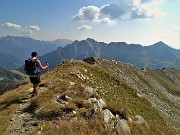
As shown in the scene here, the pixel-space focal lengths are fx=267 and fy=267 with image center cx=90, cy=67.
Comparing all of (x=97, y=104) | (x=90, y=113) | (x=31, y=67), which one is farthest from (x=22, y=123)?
(x=97, y=104)

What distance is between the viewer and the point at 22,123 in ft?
71.1

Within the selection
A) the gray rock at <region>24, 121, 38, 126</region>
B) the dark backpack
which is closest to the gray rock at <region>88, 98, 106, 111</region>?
the gray rock at <region>24, 121, 38, 126</region>

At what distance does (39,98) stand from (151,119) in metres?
24.2

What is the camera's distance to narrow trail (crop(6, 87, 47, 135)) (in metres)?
19.8

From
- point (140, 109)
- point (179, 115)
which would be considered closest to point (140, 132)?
point (140, 109)

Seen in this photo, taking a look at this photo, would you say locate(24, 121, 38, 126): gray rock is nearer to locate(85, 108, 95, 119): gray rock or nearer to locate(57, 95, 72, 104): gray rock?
locate(85, 108, 95, 119): gray rock

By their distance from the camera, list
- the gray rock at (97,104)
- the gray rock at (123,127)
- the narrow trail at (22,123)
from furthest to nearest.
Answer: the gray rock at (97,104) → the gray rock at (123,127) → the narrow trail at (22,123)

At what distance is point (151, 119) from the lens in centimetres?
4434

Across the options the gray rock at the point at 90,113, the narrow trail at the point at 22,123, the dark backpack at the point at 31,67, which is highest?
the dark backpack at the point at 31,67

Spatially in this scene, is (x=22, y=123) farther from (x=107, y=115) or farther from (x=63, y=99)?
(x=107, y=115)

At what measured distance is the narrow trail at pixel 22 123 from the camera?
19828 millimetres

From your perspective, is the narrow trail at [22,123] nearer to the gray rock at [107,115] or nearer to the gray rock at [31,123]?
the gray rock at [31,123]

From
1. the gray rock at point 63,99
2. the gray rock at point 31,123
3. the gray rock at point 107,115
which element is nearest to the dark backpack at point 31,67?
the gray rock at point 63,99

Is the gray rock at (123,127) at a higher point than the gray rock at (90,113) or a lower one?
lower
